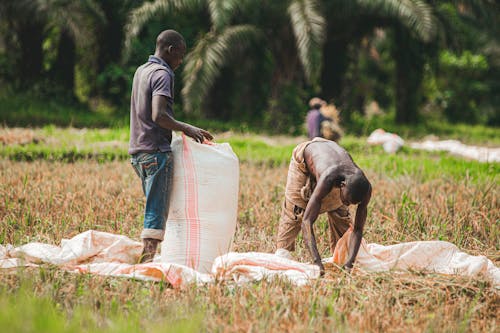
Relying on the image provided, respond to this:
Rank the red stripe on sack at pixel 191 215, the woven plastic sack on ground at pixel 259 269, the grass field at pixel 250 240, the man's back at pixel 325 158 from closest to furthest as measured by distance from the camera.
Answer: the grass field at pixel 250 240 < the woven plastic sack on ground at pixel 259 269 < the man's back at pixel 325 158 < the red stripe on sack at pixel 191 215

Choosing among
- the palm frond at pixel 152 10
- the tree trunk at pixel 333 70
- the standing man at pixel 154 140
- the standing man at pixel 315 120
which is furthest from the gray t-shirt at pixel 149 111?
the tree trunk at pixel 333 70

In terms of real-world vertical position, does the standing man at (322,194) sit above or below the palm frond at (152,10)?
below

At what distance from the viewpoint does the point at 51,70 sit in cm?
1592

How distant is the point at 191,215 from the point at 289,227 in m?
0.67

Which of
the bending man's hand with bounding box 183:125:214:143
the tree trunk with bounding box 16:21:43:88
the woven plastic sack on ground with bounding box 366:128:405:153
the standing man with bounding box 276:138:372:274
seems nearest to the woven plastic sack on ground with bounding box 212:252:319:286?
the standing man with bounding box 276:138:372:274

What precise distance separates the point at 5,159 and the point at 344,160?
532 centimetres

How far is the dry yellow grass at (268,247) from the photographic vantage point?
3164 mm

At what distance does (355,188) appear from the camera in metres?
3.70

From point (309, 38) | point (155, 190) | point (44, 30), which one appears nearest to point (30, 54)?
point (44, 30)

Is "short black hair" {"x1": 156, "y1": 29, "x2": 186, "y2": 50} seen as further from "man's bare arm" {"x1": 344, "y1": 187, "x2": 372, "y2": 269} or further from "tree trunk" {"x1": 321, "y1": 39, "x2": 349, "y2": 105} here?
"tree trunk" {"x1": 321, "y1": 39, "x2": 349, "y2": 105}

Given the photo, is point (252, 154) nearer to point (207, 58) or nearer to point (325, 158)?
point (207, 58)

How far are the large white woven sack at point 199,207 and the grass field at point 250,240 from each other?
507 millimetres

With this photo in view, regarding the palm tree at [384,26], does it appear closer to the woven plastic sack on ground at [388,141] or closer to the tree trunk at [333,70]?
the tree trunk at [333,70]

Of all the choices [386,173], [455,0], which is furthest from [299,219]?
[455,0]
